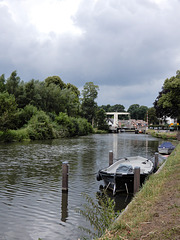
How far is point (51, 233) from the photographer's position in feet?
22.3

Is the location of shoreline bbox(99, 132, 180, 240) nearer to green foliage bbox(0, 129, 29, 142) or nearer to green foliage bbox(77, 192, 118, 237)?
green foliage bbox(77, 192, 118, 237)

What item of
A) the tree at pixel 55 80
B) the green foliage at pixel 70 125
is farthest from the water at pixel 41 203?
the tree at pixel 55 80

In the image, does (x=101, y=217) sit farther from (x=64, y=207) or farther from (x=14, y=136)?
(x=14, y=136)

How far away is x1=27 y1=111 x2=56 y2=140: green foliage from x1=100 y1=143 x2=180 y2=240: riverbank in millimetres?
35885

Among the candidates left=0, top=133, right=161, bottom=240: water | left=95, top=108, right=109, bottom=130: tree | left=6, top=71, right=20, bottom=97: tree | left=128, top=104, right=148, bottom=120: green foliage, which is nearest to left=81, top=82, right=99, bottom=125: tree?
left=95, top=108, right=109, bottom=130: tree

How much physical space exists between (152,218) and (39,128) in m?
39.3

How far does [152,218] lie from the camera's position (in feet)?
17.3

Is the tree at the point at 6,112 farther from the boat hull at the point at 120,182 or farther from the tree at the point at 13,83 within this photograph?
the boat hull at the point at 120,182

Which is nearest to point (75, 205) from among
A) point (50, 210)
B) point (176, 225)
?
point (50, 210)

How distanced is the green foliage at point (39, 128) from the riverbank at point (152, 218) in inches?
1413

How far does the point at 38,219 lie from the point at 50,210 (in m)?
0.88

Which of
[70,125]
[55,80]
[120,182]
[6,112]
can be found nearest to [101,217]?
[120,182]

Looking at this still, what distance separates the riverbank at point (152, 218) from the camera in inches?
172

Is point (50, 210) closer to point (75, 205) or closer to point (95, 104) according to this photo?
point (75, 205)
